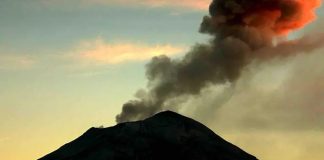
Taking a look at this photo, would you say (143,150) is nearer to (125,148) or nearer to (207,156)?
(125,148)

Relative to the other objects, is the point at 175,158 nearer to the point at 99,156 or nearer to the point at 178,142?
the point at 178,142

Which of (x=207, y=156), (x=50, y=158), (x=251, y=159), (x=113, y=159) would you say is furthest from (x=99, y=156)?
(x=251, y=159)

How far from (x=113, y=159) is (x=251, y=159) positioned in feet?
144

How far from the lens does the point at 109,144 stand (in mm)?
197750

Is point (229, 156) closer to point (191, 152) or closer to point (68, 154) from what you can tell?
point (191, 152)

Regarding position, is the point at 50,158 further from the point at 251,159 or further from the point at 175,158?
the point at 251,159

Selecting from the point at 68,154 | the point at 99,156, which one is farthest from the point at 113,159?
the point at 68,154

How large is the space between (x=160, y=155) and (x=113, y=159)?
1448cm

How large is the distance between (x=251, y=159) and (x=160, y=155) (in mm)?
29658

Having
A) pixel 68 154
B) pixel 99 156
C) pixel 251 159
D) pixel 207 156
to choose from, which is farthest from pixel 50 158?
pixel 251 159

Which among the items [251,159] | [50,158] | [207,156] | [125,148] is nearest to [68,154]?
[50,158]

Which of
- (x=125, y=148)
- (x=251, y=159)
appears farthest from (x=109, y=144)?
(x=251, y=159)

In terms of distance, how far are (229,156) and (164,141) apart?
21.3m

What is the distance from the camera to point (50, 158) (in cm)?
19688
